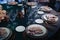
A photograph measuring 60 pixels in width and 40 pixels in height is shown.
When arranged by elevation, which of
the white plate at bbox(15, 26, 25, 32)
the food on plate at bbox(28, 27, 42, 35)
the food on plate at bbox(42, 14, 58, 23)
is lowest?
the food on plate at bbox(28, 27, 42, 35)

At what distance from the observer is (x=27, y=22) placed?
1187mm

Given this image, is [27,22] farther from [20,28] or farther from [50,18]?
[50,18]

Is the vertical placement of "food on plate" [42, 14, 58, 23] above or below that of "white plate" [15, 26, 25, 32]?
above

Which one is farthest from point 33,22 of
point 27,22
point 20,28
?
point 20,28

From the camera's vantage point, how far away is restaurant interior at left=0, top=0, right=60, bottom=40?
40.8 inches

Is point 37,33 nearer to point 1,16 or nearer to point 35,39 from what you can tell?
point 35,39

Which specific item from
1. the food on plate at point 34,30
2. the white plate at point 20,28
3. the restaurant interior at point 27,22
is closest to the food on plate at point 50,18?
the restaurant interior at point 27,22

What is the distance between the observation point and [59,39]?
1.17 metres

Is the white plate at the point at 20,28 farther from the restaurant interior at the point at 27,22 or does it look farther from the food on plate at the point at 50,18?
the food on plate at the point at 50,18

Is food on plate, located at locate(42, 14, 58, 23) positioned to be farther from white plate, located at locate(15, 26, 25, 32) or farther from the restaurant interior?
white plate, located at locate(15, 26, 25, 32)

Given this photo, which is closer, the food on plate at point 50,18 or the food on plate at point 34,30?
the food on plate at point 34,30

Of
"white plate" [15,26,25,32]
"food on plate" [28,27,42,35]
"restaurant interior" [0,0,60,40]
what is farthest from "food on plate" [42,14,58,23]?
"white plate" [15,26,25,32]

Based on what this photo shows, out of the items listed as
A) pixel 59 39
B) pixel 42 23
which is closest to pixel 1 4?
pixel 42 23

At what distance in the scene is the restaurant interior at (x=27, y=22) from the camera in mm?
1036
